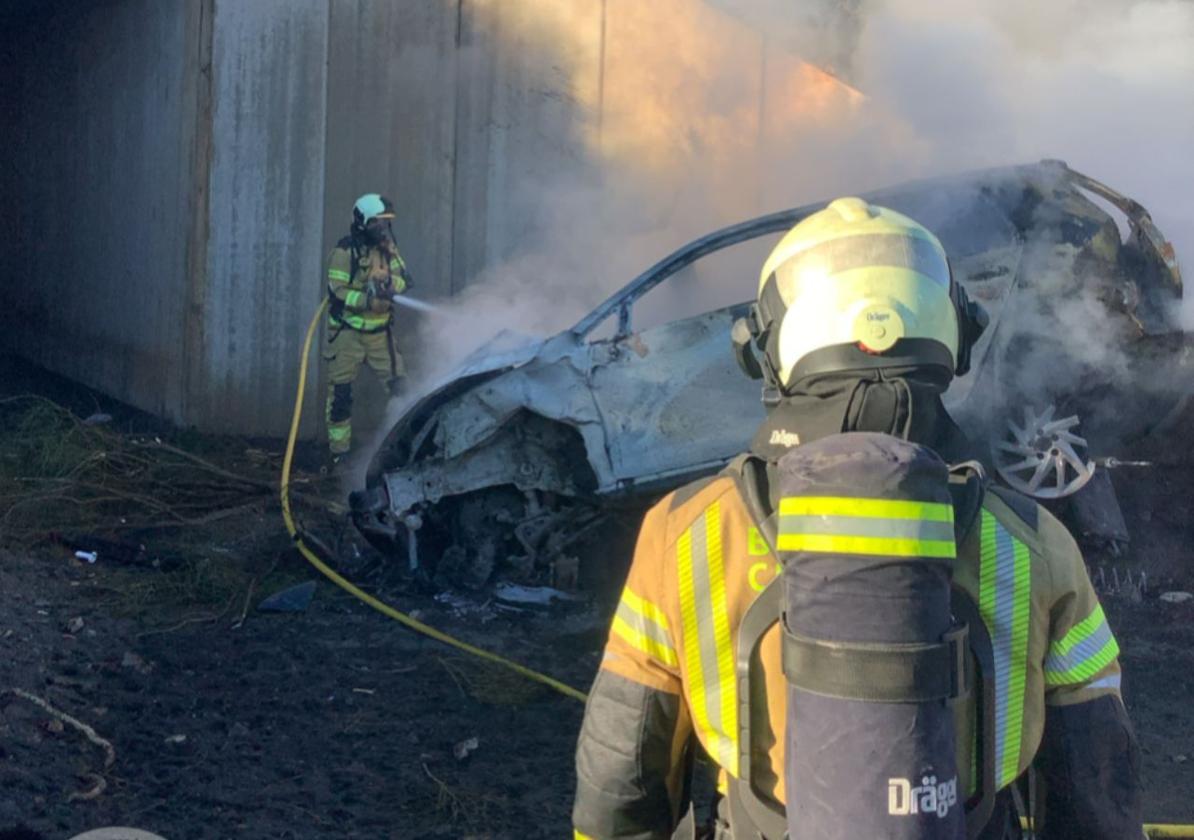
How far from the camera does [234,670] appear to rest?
5.03 metres

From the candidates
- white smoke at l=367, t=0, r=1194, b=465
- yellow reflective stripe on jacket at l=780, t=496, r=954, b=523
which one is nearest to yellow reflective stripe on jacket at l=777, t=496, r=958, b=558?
yellow reflective stripe on jacket at l=780, t=496, r=954, b=523

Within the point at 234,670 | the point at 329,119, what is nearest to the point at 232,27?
the point at 329,119

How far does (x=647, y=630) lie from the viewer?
156cm

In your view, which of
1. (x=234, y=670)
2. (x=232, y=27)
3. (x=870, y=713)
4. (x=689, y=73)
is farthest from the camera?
(x=689, y=73)

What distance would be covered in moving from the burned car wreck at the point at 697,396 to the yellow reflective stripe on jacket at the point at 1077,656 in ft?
13.9

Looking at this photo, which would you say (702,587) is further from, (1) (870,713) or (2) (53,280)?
(2) (53,280)

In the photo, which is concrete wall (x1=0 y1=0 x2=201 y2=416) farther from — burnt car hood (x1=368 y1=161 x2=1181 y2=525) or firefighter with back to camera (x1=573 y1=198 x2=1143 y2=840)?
firefighter with back to camera (x1=573 y1=198 x2=1143 y2=840)

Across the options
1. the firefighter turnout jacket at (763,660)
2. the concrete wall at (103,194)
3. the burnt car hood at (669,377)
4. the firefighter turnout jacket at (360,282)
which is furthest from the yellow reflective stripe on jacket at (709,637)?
the concrete wall at (103,194)

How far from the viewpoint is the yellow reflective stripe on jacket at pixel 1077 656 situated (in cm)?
149

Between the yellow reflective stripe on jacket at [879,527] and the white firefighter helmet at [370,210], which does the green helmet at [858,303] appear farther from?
the white firefighter helmet at [370,210]

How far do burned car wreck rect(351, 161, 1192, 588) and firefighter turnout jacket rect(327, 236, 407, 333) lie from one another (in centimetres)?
298

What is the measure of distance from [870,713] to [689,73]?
10008mm

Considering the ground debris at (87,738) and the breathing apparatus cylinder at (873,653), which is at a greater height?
the breathing apparatus cylinder at (873,653)

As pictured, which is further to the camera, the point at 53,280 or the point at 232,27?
the point at 53,280
